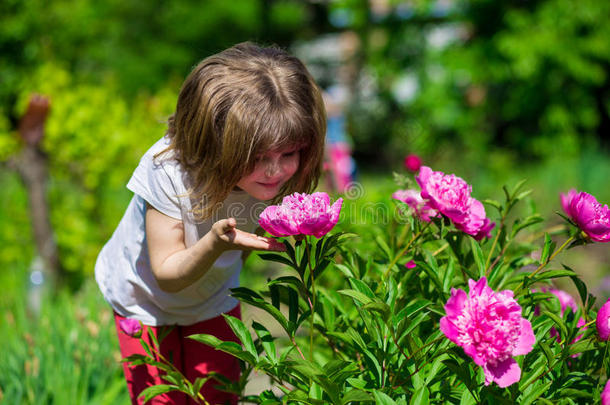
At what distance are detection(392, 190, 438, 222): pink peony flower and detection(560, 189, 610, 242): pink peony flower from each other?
306 millimetres

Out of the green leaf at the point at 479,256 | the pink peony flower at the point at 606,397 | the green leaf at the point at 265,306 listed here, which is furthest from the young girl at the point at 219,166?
the pink peony flower at the point at 606,397

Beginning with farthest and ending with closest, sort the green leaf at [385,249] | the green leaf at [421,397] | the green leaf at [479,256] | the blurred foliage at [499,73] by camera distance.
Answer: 1. the blurred foliage at [499,73]
2. the green leaf at [385,249]
3. the green leaf at [479,256]
4. the green leaf at [421,397]

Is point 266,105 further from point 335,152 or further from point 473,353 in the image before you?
point 335,152

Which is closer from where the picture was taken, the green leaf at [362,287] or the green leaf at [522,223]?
the green leaf at [362,287]

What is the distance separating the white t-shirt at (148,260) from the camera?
4.58ft

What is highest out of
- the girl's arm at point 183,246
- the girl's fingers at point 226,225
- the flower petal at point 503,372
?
the girl's fingers at point 226,225

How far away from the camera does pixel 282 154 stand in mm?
1362

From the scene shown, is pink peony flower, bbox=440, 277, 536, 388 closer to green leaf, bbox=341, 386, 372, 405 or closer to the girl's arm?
green leaf, bbox=341, 386, 372, 405

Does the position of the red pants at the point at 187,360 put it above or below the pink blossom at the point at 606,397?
below

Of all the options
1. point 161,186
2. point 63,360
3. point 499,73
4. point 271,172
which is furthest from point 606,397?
point 499,73

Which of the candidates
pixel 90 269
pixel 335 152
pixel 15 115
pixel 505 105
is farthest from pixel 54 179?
pixel 505 105

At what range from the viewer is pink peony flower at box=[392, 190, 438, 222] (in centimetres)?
144

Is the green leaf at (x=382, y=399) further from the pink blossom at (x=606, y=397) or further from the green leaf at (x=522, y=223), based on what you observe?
the green leaf at (x=522, y=223)

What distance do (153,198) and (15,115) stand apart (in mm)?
3481
